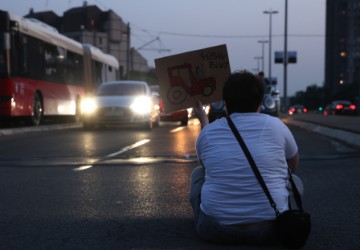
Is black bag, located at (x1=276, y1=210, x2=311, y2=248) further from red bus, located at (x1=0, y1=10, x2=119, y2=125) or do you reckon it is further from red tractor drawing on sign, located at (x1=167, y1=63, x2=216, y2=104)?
red bus, located at (x1=0, y1=10, x2=119, y2=125)

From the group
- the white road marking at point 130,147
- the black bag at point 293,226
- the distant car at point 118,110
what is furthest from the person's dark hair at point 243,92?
the distant car at point 118,110

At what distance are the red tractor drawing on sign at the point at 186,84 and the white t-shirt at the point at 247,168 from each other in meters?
0.79

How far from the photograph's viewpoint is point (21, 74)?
19344mm

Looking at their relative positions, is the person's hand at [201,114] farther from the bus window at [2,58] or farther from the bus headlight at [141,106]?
the bus headlight at [141,106]

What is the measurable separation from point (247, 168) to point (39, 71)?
1827cm

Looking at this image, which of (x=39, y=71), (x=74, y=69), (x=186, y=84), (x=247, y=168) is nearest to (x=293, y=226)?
(x=247, y=168)

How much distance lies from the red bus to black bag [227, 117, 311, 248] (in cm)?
1526

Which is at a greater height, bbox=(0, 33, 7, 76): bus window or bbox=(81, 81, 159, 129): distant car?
bbox=(0, 33, 7, 76): bus window

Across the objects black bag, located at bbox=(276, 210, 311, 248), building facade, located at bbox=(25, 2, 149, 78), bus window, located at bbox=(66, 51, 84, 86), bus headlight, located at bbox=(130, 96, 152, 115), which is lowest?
black bag, located at bbox=(276, 210, 311, 248)

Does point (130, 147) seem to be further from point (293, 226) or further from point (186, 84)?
point (293, 226)

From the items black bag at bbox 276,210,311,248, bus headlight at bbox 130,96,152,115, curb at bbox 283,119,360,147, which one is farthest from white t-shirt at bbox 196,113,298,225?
bus headlight at bbox 130,96,152,115

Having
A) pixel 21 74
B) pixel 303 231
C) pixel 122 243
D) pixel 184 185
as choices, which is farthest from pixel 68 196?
pixel 21 74

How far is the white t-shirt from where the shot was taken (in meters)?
3.99

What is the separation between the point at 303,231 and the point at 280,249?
0.25 metres
